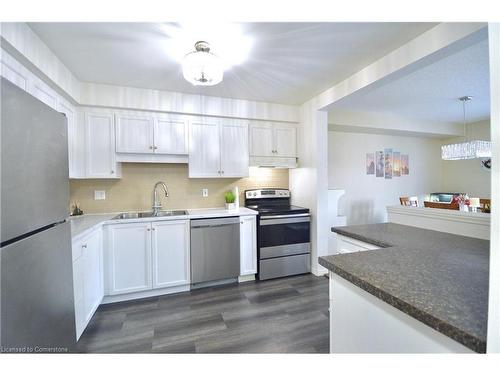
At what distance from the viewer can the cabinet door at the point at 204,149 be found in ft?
9.84

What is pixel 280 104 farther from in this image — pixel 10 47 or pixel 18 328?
pixel 18 328

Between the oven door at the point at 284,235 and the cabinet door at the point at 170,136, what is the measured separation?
1422 millimetres

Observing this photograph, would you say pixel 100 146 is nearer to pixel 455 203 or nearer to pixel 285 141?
pixel 285 141

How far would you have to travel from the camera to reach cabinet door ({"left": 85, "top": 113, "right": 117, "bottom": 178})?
2.62 metres

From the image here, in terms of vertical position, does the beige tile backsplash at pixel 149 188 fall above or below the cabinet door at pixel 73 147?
below

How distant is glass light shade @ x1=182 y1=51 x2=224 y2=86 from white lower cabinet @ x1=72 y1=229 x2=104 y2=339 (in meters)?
1.62

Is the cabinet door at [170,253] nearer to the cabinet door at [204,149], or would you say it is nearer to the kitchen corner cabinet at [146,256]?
the kitchen corner cabinet at [146,256]

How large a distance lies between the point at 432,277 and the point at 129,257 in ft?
8.68

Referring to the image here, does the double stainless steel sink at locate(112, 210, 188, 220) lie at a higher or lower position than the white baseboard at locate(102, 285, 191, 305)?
higher

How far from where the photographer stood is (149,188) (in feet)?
10.2

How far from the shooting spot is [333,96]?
9.05ft

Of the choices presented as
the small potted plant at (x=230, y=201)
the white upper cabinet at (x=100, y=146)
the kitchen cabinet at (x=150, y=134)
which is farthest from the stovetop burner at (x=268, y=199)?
the white upper cabinet at (x=100, y=146)

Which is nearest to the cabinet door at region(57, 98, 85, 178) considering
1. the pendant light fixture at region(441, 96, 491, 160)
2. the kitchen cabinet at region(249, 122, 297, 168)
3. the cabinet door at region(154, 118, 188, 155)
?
the cabinet door at region(154, 118, 188, 155)

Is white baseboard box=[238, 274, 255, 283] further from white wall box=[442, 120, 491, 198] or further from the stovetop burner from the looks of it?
white wall box=[442, 120, 491, 198]
